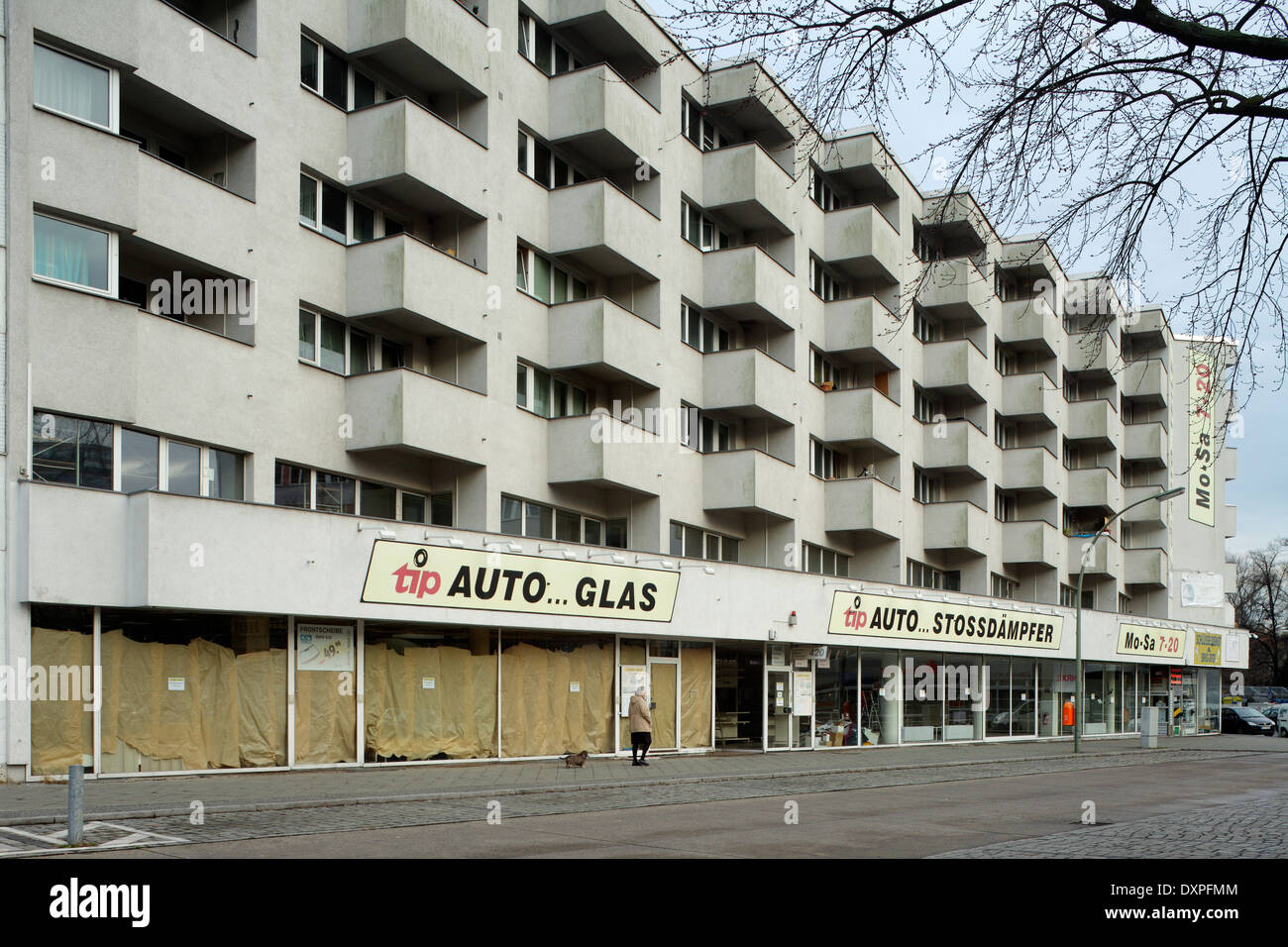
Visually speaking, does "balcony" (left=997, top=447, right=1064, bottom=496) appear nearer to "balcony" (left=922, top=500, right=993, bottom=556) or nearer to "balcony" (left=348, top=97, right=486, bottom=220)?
"balcony" (left=922, top=500, right=993, bottom=556)

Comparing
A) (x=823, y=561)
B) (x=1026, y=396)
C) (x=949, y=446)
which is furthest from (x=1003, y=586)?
(x=823, y=561)

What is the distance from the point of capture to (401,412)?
2228 centimetres

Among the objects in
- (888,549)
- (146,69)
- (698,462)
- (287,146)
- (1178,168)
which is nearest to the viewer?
(1178,168)

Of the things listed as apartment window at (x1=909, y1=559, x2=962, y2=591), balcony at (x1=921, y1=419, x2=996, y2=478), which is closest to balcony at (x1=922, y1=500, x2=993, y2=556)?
apartment window at (x1=909, y1=559, x2=962, y2=591)

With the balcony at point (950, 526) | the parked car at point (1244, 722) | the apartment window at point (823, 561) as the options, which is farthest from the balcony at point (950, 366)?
the parked car at point (1244, 722)

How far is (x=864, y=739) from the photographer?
35.8 metres

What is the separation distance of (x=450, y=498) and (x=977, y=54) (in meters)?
18.2

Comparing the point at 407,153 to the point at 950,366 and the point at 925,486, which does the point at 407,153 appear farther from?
the point at 925,486

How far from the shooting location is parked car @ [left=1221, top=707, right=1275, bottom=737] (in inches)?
2360

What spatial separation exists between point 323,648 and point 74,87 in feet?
31.3
